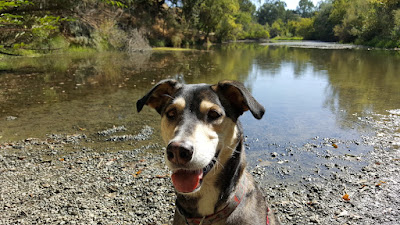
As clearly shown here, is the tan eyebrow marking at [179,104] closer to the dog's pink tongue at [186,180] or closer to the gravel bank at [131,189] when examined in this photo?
the dog's pink tongue at [186,180]

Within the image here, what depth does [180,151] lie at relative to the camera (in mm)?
2271

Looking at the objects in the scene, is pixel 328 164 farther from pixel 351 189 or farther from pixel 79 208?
pixel 79 208

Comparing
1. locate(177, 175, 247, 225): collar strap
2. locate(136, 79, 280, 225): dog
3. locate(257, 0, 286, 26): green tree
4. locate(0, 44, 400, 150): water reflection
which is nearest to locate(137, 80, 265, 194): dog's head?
locate(136, 79, 280, 225): dog

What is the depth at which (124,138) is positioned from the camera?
6.83 meters

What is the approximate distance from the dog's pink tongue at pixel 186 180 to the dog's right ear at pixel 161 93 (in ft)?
3.05

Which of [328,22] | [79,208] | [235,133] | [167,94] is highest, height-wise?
[328,22]

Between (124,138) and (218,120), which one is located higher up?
(218,120)

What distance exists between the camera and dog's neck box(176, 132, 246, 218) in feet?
8.92

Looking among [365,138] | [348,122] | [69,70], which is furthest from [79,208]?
[69,70]

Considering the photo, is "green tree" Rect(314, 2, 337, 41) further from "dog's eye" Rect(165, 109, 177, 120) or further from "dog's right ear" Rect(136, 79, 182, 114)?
"dog's eye" Rect(165, 109, 177, 120)

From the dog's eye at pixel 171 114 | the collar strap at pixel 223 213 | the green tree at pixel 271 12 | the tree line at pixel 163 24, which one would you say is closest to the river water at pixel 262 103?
the collar strap at pixel 223 213

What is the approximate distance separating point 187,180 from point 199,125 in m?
0.54

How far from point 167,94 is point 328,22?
98276 mm

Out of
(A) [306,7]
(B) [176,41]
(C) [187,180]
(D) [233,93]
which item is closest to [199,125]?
(C) [187,180]
